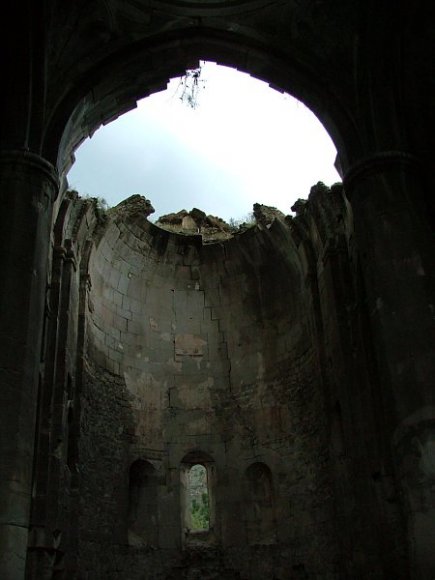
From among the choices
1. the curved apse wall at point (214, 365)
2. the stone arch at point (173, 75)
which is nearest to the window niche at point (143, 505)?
the curved apse wall at point (214, 365)

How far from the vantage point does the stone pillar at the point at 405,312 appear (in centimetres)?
668

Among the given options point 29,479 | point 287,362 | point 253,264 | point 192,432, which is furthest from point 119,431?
point 29,479

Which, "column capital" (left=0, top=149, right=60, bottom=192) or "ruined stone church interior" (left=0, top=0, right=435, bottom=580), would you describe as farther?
"column capital" (left=0, top=149, right=60, bottom=192)

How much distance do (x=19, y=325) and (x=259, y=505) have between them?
7997mm

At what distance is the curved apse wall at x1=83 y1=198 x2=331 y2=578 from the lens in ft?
42.6

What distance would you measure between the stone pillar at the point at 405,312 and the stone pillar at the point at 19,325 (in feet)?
12.9

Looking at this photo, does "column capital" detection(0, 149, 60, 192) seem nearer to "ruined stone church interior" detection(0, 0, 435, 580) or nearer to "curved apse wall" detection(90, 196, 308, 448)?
"ruined stone church interior" detection(0, 0, 435, 580)

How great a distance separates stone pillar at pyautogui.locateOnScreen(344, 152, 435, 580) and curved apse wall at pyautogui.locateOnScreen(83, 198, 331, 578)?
4884mm

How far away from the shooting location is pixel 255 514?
13.3 m

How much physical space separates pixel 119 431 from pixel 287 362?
3809mm

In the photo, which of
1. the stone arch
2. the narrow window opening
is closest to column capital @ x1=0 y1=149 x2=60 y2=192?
the stone arch

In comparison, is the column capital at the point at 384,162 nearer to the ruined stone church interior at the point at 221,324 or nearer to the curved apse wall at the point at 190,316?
the ruined stone church interior at the point at 221,324

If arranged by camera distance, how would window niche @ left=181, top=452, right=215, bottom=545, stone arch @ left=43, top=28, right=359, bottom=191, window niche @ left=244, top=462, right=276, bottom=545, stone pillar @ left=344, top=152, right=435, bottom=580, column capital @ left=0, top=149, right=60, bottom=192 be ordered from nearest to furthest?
1. stone pillar @ left=344, top=152, right=435, bottom=580
2. column capital @ left=0, top=149, right=60, bottom=192
3. stone arch @ left=43, top=28, right=359, bottom=191
4. window niche @ left=244, top=462, right=276, bottom=545
5. window niche @ left=181, top=452, right=215, bottom=545

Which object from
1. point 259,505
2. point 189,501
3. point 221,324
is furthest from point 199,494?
point 259,505
